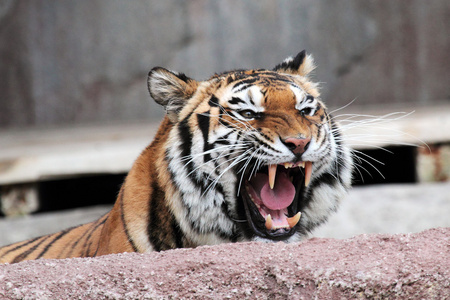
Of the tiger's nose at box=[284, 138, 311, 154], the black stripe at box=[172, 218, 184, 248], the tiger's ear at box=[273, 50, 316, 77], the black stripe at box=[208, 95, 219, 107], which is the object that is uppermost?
the tiger's ear at box=[273, 50, 316, 77]

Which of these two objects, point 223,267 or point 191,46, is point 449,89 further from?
point 223,267

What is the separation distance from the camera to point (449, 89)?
19.4ft

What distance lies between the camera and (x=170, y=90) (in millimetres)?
1872

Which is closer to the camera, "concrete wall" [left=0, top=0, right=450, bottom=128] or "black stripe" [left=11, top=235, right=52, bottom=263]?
"black stripe" [left=11, top=235, right=52, bottom=263]

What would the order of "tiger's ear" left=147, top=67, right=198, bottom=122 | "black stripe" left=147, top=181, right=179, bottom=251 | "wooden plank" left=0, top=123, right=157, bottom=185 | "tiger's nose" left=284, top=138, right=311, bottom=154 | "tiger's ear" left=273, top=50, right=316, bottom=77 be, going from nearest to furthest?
"tiger's nose" left=284, top=138, right=311, bottom=154 < "black stripe" left=147, top=181, right=179, bottom=251 < "tiger's ear" left=147, top=67, right=198, bottom=122 < "tiger's ear" left=273, top=50, right=316, bottom=77 < "wooden plank" left=0, top=123, right=157, bottom=185

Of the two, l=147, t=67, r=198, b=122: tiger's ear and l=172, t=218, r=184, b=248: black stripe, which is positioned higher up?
l=147, t=67, r=198, b=122: tiger's ear

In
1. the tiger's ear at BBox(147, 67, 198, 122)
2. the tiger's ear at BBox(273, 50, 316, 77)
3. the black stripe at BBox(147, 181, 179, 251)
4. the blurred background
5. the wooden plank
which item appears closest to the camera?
the black stripe at BBox(147, 181, 179, 251)

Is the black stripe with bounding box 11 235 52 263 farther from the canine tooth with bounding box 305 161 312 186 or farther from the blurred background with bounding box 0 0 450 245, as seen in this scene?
the blurred background with bounding box 0 0 450 245

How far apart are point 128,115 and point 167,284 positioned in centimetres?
473

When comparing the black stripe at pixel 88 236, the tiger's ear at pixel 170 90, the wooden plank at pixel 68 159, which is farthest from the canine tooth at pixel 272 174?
the wooden plank at pixel 68 159

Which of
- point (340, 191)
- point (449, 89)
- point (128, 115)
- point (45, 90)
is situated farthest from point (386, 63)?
point (340, 191)

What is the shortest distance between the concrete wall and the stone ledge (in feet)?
15.0

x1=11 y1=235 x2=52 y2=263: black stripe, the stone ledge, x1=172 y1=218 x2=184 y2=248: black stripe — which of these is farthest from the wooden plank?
the stone ledge

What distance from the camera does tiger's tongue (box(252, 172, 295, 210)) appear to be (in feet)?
5.52
